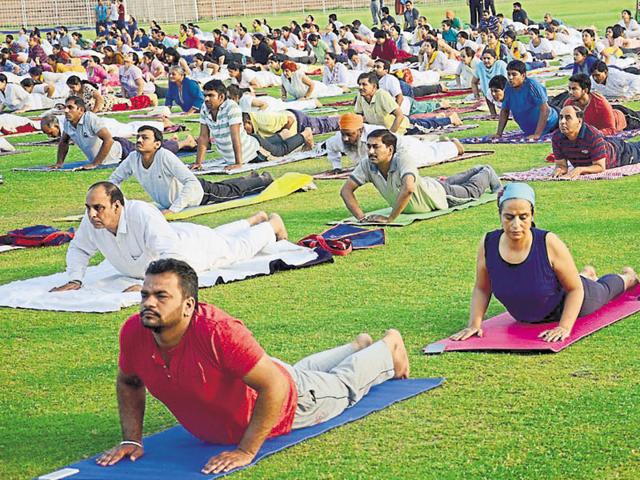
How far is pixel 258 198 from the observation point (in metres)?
12.2

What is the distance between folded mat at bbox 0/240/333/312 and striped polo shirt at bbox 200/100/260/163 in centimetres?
471

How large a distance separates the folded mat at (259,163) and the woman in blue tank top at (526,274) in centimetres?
778

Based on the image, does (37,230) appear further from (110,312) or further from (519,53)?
(519,53)

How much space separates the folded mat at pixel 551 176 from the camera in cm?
1196

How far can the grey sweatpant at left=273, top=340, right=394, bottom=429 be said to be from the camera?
5.18 meters

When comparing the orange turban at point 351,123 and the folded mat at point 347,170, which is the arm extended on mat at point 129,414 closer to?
the orange turban at point 351,123

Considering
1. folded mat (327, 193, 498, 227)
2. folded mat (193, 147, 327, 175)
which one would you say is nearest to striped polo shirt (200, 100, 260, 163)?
folded mat (193, 147, 327, 175)

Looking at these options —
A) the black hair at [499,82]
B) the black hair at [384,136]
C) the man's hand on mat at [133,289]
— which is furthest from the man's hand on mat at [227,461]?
the black hair at [499,82]

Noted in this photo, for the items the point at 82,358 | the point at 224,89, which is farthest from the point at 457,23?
the point at 82,358

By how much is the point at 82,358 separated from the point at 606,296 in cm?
284

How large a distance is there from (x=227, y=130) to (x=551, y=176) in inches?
154

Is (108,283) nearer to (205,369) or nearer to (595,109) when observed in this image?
(205,369)

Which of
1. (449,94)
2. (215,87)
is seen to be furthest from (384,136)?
(449,94)

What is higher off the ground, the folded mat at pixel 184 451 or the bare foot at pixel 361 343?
the bare foot at pixel 361 343
